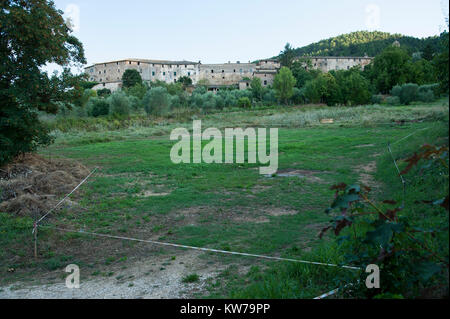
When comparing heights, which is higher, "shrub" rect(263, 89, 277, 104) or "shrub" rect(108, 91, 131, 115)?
"shrub" rect(263, 89, 277, 104)

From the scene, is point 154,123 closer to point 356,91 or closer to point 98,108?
point 98,108

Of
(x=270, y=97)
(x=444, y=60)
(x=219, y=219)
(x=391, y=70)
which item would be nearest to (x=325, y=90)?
(x=270, y=97)

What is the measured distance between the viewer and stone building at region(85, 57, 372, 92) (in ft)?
331

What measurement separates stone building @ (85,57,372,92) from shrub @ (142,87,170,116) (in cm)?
5081

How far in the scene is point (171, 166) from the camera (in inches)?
629

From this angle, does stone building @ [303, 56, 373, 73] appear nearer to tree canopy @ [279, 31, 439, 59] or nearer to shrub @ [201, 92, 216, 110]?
tree canopy @ [279, 31, 439, 59]

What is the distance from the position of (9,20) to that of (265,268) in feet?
41.4

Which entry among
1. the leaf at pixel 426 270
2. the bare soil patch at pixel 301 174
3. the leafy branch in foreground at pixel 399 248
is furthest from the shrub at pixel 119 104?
the leaf at pixel 426 270

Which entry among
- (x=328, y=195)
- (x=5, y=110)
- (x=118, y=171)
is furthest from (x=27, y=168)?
(x=328, y=195)

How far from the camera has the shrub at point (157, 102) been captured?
4750 centimetres

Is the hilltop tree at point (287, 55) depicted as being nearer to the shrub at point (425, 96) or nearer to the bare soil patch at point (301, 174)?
the shrub at point (425, 96)

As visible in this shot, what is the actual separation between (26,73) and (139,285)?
11318mm

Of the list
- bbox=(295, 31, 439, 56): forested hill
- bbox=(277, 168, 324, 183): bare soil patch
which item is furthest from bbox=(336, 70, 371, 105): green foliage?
bbox=(295, 31, 439, 56): forested hill
